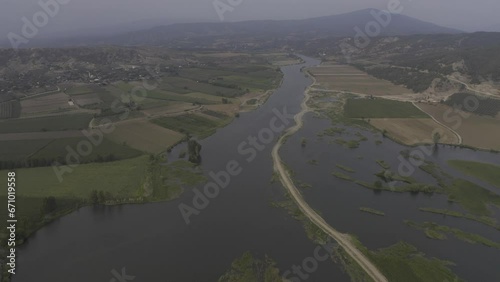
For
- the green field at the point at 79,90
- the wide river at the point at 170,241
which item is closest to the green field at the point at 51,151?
the wide river at the point at 170,241

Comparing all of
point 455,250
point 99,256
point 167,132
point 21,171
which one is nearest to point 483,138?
point 455,250

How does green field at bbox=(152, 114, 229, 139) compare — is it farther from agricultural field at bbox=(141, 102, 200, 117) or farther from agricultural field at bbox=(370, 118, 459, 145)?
agricultural field at bbox=(370, 118, 459, 145)

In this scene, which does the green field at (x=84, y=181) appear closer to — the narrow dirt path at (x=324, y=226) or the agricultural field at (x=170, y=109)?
the narrow dirt path at (x=324, y=226)

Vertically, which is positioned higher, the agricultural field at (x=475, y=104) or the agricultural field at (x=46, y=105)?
the agricultural field at (x=475, y=104)

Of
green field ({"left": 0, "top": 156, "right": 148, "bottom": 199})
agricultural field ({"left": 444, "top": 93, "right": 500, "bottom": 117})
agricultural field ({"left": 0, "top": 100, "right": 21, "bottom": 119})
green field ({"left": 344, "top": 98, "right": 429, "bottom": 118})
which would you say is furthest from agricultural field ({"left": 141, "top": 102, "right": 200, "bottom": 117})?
agricultural field ({"left": 444, "top": 93, "right": 500, "bottom": 117})

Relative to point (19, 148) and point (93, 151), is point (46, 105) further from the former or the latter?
point (93, 151)
